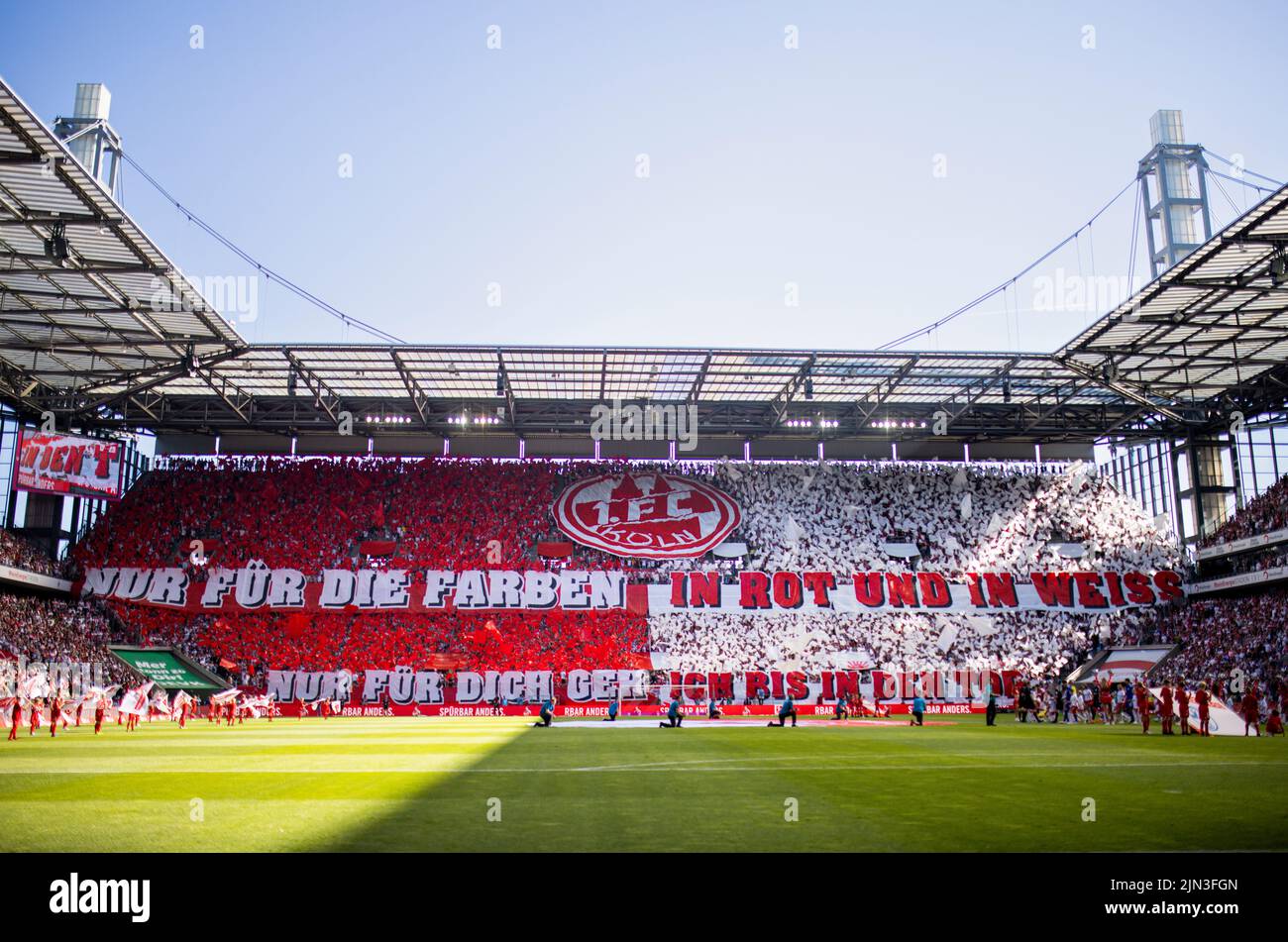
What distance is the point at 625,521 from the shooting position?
55062mm

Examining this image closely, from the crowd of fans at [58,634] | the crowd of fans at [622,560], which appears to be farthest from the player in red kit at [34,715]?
the crowd of fans at [622,560]

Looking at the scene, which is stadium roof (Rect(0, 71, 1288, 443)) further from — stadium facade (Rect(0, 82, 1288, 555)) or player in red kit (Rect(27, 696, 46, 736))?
player in red kit (Rect(27, 696, 46, 736))

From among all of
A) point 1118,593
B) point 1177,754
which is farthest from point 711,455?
→ point 1177,754

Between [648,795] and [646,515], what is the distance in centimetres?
4249

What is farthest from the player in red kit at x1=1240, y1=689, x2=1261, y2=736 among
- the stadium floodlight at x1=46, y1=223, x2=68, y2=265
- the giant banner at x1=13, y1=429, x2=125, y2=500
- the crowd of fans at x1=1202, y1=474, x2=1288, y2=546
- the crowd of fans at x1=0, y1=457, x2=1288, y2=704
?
the giant banner at x1=13, y1=429, x2=125, y2=500

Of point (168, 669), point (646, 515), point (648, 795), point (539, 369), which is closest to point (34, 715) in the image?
point (168, 669)

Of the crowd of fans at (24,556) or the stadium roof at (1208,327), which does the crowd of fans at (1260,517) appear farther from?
the crowd of fans at (24,556)

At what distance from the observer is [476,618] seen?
50500 millimetres

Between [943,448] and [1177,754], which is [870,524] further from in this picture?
[1177,754]

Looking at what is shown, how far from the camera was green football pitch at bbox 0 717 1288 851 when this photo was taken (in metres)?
9.33

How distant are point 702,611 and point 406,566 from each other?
1624 cm

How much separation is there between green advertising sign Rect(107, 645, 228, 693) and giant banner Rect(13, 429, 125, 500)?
792 cm

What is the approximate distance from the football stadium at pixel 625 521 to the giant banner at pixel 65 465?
161 millimetres

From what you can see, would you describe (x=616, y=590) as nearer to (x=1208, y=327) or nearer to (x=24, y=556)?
(x=24, y=556)
